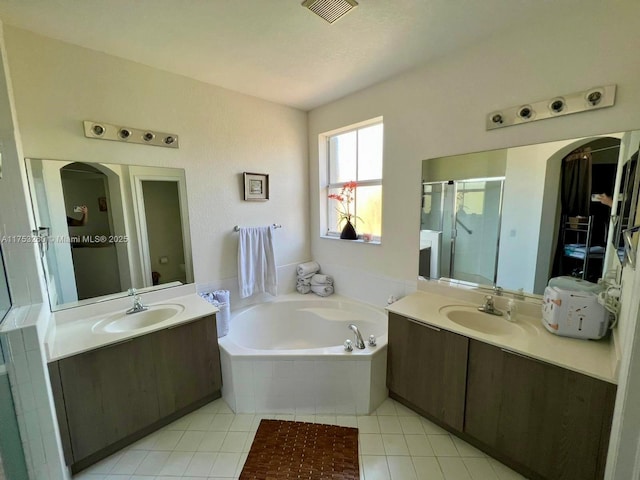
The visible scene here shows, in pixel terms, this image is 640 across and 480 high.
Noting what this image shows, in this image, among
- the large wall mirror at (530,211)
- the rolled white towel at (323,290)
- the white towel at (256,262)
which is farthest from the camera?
the rolled white towel at (323,290)

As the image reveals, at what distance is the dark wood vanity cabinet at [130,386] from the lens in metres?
1.43

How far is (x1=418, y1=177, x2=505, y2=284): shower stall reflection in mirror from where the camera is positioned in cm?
185

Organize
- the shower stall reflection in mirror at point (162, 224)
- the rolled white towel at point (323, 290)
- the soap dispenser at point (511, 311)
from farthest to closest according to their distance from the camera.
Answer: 1. the rolled white towel at point (323, 290)
2. the shower stall reflection in mirror at point (162, 224)
3. the soap dispenser at point (511, 311)

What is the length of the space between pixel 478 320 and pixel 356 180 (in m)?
1.64

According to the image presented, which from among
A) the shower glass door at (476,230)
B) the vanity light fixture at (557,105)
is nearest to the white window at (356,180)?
the shower glass door at (476,230)

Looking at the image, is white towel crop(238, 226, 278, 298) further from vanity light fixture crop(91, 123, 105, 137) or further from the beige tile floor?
vanity light fixture crop(91, 123, 105, 137)

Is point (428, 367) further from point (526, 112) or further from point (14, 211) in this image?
point (14, 211)

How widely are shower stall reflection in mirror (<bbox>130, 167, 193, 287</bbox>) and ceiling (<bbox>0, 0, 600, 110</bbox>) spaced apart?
2.73 ft

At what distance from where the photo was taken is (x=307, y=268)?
3023 millimetres

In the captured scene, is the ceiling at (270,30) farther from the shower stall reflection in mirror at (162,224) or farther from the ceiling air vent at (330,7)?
the shower stall reflection in mirror at (162,224)

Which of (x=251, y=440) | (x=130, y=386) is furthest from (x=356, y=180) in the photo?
(x=130, y=386)

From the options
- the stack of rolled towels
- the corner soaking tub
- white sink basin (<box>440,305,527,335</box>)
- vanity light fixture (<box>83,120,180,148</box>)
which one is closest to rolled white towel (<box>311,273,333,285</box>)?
the stack of rolled towels

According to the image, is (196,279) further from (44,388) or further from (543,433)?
(543,433)

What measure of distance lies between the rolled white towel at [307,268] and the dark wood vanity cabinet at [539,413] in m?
1.82
